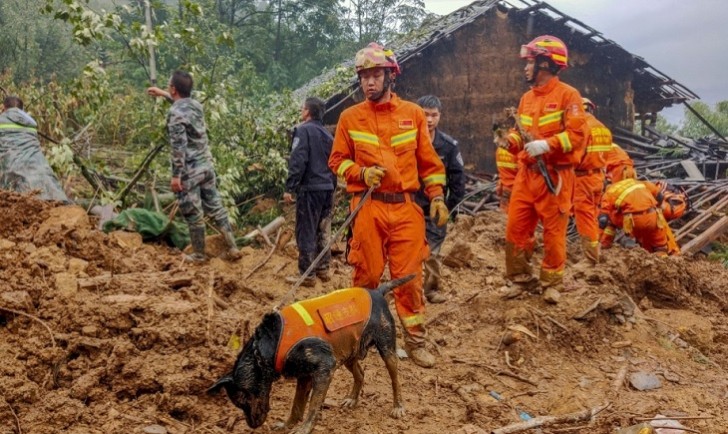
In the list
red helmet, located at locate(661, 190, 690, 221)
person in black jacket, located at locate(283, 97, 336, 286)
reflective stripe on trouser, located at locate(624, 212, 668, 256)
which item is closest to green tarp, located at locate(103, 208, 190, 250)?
person in black jacket, located at locate(283, 97, 336, 286)

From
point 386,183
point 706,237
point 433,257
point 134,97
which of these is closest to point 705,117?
point 706,237

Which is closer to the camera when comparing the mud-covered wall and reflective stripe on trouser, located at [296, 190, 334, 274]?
reflective stripe on trouser, located at [296, 190, 334, 274]

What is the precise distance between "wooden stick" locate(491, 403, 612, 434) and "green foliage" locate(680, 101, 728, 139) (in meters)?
29.4

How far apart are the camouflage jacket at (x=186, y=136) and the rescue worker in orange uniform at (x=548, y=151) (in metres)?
3.40

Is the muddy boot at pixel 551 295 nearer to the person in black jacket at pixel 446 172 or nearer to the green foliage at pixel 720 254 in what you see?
the person in black jacket at pixel 446 172

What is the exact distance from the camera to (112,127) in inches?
576

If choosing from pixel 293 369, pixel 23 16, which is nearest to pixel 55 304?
pixel 293 369

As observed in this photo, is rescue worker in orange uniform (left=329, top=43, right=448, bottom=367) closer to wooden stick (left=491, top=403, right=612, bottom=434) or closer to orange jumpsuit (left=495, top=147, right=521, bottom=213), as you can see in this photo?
wooden stick (left=491, top=403, right=612, bottom=434)

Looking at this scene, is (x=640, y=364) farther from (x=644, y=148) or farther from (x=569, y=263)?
(x=644, y=148)

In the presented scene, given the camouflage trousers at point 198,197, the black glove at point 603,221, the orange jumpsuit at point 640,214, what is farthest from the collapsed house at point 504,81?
the camouflage trousers at point 198,197

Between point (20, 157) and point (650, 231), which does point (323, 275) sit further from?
point (650, 231)

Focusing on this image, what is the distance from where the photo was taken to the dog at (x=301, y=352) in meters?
3.04

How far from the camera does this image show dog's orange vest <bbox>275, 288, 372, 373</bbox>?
10.1 ft

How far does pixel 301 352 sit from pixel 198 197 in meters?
3.98
